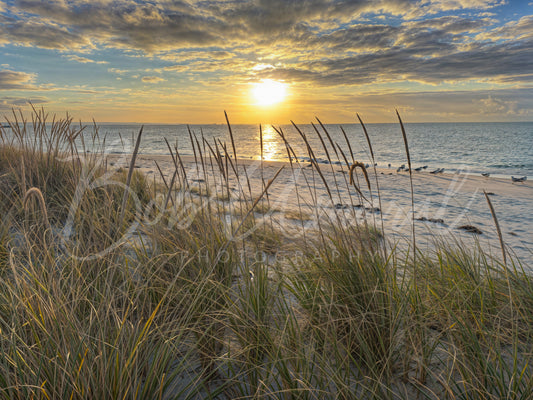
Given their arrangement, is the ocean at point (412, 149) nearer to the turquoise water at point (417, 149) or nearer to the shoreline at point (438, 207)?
the turquoise water at point (417, 149)

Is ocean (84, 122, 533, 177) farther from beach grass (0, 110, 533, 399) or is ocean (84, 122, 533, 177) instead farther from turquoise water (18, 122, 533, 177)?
beach grass (0, 110, 533, 399)

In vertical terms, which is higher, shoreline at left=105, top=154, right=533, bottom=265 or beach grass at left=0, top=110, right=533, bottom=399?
beach grass at left=0, top=110, right=533, bottom=399

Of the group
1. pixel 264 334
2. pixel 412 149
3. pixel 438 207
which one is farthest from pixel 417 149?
pixel 264 334

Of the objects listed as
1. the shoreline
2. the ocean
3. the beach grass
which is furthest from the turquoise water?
the shoreline

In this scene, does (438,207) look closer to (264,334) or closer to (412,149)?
(264,334)

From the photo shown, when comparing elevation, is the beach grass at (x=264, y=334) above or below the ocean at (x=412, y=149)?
above

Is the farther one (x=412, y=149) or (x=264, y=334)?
(x=412, y=149)

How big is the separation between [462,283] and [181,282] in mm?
1873

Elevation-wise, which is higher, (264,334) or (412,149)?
(264,334)

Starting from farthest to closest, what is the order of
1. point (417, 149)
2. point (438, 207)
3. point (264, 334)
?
point (417, 149) < point (438, 207) < point (264, 334)

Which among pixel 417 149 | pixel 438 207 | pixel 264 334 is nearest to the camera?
pixel 264 334

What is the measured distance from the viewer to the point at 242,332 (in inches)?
65.8

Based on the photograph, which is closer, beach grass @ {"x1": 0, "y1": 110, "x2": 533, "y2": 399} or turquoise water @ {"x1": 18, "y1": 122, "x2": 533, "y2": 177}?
beach grass @ {"x1": 0, "y1": 110, "x2": 533, "y2": 399}

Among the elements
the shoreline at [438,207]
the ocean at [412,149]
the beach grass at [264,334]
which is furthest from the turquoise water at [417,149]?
the shoreline at [438,207]
